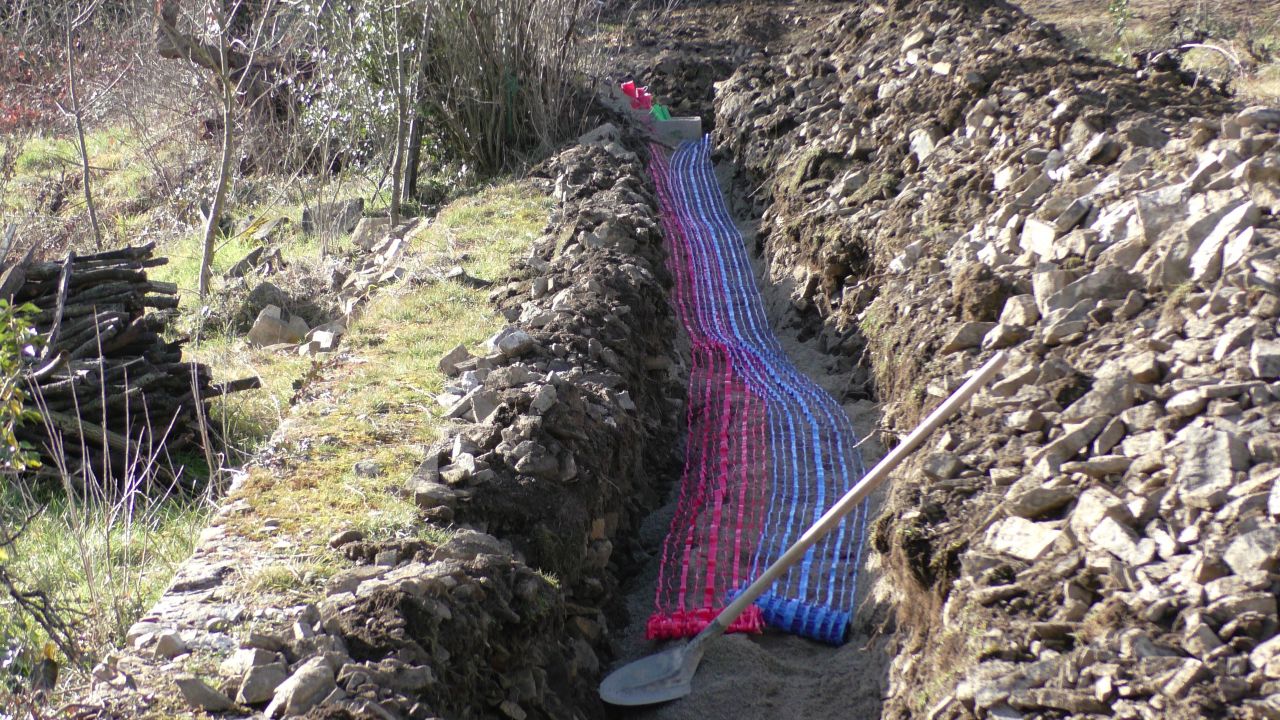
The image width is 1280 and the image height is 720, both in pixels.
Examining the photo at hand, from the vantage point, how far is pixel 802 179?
317 inches

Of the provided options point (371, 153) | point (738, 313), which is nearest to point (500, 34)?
point (371, 153)

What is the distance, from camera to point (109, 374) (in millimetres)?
4855

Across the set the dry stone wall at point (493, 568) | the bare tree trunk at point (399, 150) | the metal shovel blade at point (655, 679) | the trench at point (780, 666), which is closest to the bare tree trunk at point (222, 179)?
the bare tree trunk at point (399, 150)

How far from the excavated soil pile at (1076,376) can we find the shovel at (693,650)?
271 millimetres

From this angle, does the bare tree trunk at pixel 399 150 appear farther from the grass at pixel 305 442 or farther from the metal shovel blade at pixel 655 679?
the metal shovel blade at pixel 655 679

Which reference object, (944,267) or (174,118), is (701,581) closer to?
(944,267)

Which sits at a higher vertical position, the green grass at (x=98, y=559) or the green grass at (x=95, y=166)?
the green grass at (x=95, y=166)

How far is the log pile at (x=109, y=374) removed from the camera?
4.62m

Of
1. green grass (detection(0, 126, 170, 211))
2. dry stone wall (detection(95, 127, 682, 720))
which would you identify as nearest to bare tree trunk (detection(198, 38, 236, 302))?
dry stone wall (detection(95, 127, 682, 720))

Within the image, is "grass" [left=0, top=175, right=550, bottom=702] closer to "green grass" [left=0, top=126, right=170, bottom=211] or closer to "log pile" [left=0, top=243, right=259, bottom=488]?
"log pile" [left=0, top=243, right=259, bottom=488]

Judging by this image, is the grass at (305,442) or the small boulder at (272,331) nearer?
the grass at (305,442)

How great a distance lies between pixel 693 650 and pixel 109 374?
276cm

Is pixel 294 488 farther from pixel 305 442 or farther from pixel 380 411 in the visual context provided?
pixel 380 411

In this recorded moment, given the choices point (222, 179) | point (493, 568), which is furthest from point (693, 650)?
point (222, 179)
